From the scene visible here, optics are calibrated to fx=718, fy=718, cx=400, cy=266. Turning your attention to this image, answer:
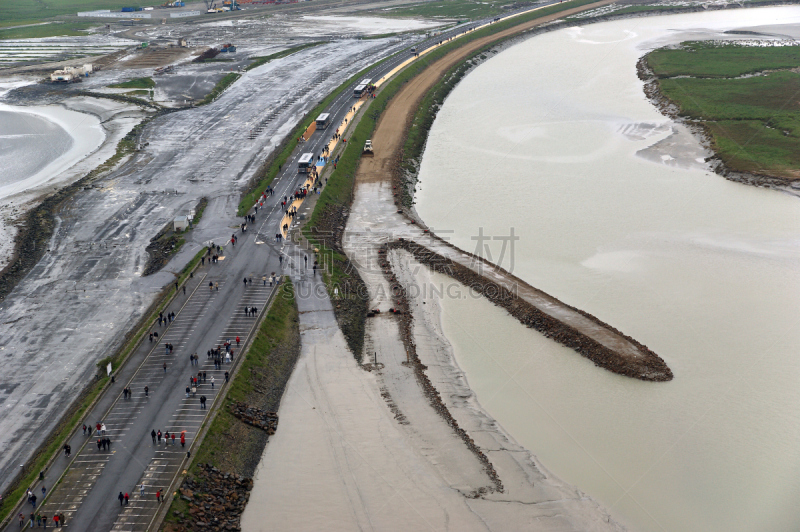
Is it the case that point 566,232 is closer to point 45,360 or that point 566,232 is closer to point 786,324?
point 786,324

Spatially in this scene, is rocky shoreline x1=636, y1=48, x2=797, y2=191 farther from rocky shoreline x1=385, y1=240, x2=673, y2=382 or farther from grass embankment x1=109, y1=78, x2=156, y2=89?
grass embankment x1=109, y1=78, x2=156, y2=89

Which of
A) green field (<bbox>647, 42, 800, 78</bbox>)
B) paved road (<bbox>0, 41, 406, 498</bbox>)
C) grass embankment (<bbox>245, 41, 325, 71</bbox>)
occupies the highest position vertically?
grass embankment (<bbox>245, 41, 325, 71</bbox>)

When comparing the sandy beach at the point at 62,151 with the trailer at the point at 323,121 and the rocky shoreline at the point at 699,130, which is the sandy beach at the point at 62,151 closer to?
the trailer at the point at 323,121

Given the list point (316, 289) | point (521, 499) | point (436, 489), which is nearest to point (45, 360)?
point (316, 289)

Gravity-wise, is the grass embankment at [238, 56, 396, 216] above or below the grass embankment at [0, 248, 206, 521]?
above

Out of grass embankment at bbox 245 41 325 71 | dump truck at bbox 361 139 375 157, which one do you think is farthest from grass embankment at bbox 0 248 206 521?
grass embankment at bbox 245 41 325 71

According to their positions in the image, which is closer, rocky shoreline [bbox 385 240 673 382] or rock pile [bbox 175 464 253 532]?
rock pile [bbox 175 464 253 532]
